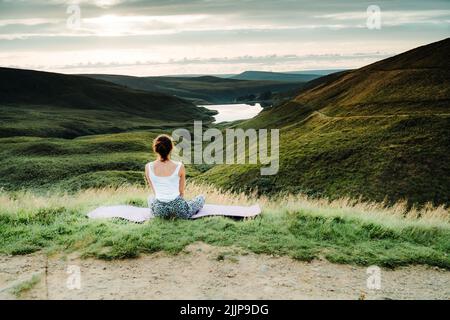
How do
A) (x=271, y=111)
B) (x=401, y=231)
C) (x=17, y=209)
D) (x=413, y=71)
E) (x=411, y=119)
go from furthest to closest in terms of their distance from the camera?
(x=271, y=111)
(x=413, y=71)
(x=411, y=119)
(x=17, y=209)
(x=401, y=231)

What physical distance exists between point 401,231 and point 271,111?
291ft

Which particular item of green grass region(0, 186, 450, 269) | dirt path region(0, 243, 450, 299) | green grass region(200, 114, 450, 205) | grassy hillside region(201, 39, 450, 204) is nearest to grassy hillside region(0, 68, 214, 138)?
grassy hillside region(201, 39, 450, 204)

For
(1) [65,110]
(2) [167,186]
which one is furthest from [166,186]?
(1) [65,110]

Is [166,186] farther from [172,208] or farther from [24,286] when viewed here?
[24,286]

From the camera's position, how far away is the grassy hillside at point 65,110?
11024 cm

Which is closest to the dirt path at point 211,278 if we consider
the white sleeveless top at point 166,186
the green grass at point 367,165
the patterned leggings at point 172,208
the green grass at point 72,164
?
the patterned leggings at point 172,208

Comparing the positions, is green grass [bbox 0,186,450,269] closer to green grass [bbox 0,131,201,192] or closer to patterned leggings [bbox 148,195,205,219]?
patterned leggings [bbox 148,195,205,219]

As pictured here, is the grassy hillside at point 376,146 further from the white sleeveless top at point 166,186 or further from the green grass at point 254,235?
the white sleeveless top at point 166,186

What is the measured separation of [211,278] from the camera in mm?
9180

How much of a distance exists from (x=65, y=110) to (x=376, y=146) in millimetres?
131961

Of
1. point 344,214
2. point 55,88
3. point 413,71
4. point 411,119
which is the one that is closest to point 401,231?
point 344,214

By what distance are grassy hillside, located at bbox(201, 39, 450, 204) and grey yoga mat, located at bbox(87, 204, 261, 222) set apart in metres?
25.8
